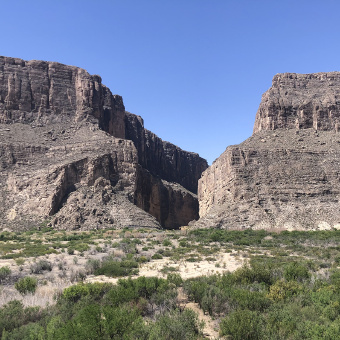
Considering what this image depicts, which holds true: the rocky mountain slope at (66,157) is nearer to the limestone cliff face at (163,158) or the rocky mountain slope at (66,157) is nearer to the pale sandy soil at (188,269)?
the limestone cliff face at (163,158)

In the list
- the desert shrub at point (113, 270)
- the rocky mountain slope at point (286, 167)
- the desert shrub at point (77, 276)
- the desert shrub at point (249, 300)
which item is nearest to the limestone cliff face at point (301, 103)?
the rocky mountain slope at point (286, 167)

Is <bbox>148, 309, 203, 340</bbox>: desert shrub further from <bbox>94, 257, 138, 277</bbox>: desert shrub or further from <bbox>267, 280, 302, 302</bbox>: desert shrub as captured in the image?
<bbox>94, 257, 138, 277</bbox>: desert shrub

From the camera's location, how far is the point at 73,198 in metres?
59.8

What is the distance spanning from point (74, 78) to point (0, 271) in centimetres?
8014

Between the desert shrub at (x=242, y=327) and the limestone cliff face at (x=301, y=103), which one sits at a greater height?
the limestone cliff face at (x=301, y=103)

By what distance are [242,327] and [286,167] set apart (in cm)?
6018

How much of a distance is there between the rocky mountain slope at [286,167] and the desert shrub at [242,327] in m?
46.9

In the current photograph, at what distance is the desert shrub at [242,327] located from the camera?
28.5 feet

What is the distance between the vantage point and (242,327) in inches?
343

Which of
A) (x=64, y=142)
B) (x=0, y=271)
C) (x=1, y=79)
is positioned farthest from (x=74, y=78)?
(x=0, y=271)

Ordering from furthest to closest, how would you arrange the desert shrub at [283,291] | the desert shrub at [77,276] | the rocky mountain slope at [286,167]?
the rocky mountain slope at [286,167], the desert shrub at [77,276], the desert shrub at [283,291]

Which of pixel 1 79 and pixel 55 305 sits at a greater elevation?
pixel 1 79

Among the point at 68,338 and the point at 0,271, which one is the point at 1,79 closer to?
the point at 0,271

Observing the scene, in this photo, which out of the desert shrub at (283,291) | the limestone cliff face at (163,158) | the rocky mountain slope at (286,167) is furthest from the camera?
the limestone cliff face at (163,158)
